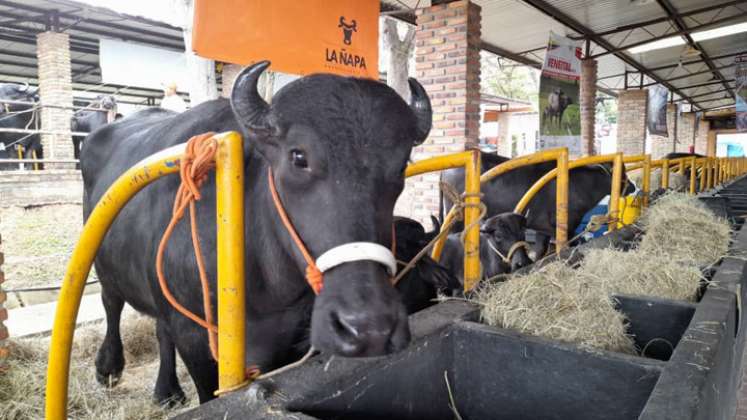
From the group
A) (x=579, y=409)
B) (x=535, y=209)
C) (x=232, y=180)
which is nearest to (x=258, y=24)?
(x=232, y=180)

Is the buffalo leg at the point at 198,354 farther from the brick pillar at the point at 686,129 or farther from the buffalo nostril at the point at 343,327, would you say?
the brick pillar at the point at 686,129

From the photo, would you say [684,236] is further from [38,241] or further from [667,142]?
[667,142]

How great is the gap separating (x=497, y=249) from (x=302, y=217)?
10.7 feet

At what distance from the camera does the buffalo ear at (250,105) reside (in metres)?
1.80

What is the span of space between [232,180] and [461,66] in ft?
23.7

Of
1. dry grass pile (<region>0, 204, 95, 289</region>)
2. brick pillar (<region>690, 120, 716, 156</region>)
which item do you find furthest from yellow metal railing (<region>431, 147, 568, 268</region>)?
brick pillar (<region>690, 120, 716, 156</region>)

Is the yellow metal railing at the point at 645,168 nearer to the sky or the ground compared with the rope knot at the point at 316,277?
nearer to the sky

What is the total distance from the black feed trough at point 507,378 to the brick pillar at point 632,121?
59.0 ft

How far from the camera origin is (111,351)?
161 inches

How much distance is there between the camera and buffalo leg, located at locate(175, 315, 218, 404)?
95.0 inches

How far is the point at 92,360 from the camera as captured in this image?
4.45m

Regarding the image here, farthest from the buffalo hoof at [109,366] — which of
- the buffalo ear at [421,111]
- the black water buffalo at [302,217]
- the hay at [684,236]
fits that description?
the hay at [684,236]

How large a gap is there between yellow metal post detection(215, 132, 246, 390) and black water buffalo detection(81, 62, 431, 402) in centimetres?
22

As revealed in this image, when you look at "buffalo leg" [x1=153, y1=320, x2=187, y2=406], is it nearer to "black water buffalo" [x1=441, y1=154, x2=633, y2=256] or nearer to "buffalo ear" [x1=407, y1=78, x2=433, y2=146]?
"buffalo ear" [x1=407, y1=78, x2=433, y2=146]
